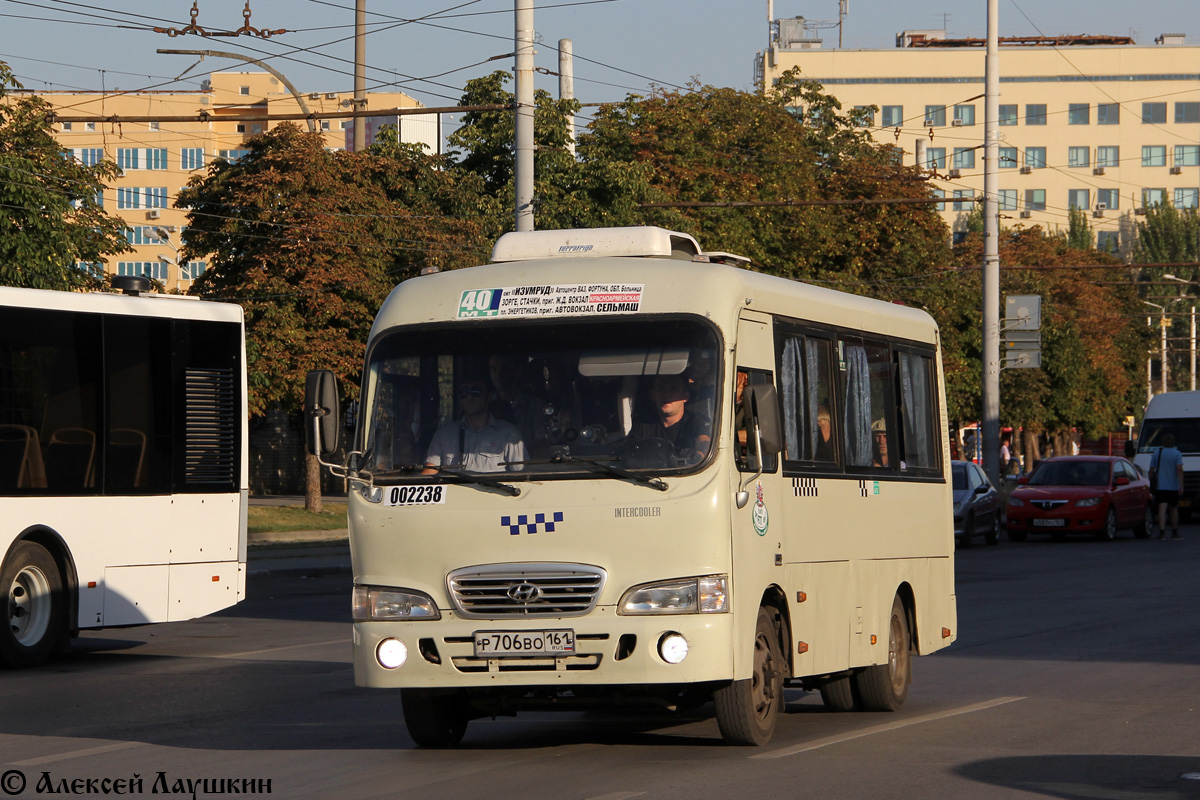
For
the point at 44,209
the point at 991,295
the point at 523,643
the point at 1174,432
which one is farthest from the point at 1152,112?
the point at 523,643

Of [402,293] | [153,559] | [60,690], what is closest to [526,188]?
[153,559]

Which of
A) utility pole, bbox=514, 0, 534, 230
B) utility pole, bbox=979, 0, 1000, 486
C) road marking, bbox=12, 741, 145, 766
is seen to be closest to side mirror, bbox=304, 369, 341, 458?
road marking, bbox=12, 741, 145, 766

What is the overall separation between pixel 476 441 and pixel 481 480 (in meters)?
0.24

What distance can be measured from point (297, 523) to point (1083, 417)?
4448 cm

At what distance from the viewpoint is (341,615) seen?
1980 cm

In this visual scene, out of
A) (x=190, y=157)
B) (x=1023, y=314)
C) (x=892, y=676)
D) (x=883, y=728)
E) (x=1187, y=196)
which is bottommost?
(x=883, y=728)

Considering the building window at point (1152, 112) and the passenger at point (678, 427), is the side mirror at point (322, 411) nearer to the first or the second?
the passenger at point (678, 427)

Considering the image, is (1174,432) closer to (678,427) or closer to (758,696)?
(758,696)

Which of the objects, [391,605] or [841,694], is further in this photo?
[841,694]

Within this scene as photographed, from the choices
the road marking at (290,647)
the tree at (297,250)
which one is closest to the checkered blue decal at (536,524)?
the road marking at (290,647)

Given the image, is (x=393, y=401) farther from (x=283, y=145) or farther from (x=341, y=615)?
(x=283, y=145)

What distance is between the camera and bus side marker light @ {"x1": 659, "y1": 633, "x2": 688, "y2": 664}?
901cm

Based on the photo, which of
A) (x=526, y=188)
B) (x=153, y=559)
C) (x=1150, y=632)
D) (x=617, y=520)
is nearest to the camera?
(x=617, y=520)

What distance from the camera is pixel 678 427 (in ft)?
30.7
